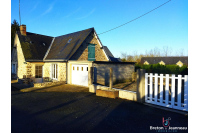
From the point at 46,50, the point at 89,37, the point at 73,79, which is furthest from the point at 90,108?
the point at 46,50

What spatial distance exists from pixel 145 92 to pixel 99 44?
448 inches

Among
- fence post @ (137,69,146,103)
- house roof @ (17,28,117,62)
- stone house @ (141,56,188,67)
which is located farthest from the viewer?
stone house @ (141,56,188,67)

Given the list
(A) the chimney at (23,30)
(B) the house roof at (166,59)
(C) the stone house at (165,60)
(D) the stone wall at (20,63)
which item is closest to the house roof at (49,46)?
(A) the chimney at (23,30)

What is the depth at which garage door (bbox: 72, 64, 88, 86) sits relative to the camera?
11758 millimetres

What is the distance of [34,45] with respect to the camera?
17438mm

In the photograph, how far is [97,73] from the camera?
11.1m

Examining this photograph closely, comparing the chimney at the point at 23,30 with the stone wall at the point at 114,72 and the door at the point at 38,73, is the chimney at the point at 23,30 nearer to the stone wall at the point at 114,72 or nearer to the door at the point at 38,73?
the door at the point at 38,73

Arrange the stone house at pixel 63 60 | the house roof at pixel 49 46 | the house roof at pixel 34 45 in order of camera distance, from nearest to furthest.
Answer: the stone house at pixel 63 60 → the house roof at pixel 49 46 → the house roof at pixel 34 45

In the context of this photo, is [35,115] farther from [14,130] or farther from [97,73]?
[97,73]

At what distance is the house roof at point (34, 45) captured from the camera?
51.8 feet

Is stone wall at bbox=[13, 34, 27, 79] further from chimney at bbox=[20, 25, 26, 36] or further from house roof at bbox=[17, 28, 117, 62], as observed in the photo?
chimney at bbox=[20, 25, 26, 36]

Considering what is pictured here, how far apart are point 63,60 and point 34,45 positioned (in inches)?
275

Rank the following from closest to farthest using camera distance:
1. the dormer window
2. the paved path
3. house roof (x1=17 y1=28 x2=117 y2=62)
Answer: the paved path
house roof (x1=17 y1=28 x2=117 y2=62)
the dormer window

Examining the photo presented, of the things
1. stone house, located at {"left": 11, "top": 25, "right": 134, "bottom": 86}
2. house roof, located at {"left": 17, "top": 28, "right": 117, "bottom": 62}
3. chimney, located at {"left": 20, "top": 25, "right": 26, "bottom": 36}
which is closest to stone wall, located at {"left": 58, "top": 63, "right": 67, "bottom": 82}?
stone house, located at {"left": 11, "top": 25, "right": 134, "bottom": 86}
